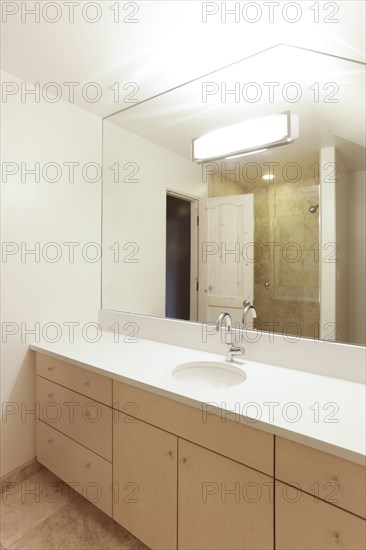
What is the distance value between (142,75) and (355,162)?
4.14 feet

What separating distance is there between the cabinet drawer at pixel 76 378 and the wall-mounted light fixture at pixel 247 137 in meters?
1.36

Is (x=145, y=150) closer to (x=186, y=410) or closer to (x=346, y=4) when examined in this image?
(x=346, y=4)

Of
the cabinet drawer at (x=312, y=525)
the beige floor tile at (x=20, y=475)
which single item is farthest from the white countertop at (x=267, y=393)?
the beige floor tile at (x=20, y=475)

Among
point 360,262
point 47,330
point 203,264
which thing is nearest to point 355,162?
point 360,262

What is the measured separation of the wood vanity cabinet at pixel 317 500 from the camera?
2.61ft

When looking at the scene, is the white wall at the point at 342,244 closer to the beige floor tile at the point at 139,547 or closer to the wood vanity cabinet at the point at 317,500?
the wood vanity cabinet at the point at 317,500

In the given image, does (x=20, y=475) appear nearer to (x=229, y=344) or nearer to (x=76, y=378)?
(x=76, y=378)

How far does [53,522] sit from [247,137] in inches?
88.7

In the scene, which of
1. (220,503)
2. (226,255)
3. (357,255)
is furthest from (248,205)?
(220,503)

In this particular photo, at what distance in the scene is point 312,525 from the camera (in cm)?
86

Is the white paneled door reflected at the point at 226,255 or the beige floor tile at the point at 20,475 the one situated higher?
the white paneled door reflected at the point at 226,255

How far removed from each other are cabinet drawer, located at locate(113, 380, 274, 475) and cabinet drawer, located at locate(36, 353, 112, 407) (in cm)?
9

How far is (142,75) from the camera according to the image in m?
1.73

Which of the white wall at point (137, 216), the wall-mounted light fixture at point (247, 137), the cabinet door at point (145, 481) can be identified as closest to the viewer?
the cabinet door at point (145, 481)
